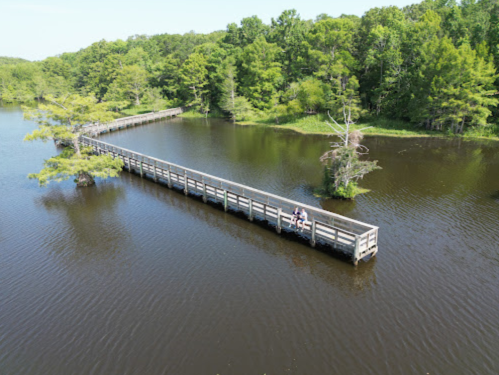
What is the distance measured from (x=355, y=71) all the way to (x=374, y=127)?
524 inches

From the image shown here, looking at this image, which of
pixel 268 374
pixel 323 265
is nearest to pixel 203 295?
pixel 268 374

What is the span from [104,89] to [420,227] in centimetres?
10848

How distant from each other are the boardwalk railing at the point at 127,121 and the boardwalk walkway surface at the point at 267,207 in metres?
22.6

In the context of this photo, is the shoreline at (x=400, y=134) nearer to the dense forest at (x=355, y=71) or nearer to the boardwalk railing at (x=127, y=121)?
the dense forest at (x=355, y=71)

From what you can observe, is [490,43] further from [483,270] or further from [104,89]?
[104,89]

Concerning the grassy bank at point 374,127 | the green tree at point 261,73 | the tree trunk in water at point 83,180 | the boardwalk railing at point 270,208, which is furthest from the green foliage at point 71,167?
the green tree at point 261,73

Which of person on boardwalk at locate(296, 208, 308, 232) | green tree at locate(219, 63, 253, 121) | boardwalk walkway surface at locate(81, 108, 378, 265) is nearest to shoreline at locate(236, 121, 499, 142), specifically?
green tree at locate(219, 63, 253, 121)

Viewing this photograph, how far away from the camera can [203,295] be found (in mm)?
16875

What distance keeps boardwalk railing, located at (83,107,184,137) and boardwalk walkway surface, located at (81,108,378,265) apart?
22.6 meters

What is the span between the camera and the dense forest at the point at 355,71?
48.5 metres

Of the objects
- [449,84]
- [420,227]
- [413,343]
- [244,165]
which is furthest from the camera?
[449,84]

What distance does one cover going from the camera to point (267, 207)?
23.4 m

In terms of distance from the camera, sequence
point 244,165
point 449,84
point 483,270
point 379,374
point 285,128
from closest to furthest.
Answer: point 379,374
point 483,270
point 244,165
point 449,84
point 285,128

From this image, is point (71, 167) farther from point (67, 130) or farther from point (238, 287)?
point (238, 287)
